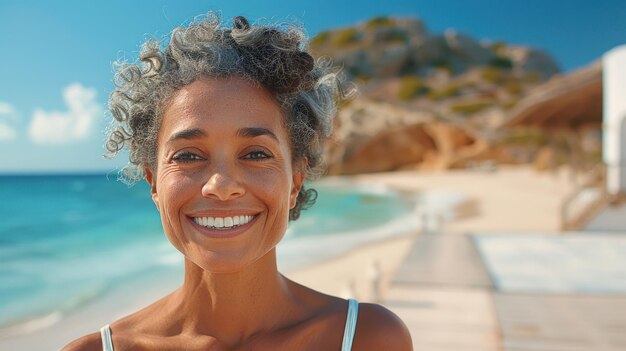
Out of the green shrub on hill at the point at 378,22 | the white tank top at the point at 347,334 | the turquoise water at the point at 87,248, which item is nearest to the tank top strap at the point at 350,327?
the white tank top at the point at 347,334

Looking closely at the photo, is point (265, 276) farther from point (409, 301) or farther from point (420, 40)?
point (420, 40)

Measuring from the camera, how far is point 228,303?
4.17 feet

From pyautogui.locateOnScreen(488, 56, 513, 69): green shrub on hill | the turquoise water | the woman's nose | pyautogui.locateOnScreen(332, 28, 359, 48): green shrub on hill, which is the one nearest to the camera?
the woman's nose

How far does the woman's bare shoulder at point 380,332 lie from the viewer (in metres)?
1.24

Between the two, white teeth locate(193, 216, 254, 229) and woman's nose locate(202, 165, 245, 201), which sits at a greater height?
woman's nose locate(202, 165, 245, 201)

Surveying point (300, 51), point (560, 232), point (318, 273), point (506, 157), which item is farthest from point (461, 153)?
point (300, 51)

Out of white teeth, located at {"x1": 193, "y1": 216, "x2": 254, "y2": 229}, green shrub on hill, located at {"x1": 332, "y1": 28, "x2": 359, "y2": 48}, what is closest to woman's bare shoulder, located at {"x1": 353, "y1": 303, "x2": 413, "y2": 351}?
white teeth, located at {"x1": 193, "y1": 216, "x2": 254, "y2": 229}

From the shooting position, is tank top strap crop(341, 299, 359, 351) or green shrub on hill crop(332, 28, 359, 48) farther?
green shrub on hill crop(332, 28, 359, 48)

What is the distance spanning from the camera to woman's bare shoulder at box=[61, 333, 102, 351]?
1.21 metres

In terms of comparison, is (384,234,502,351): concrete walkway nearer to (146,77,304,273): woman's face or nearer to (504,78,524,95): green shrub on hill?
(146,77,304,273): woman's face

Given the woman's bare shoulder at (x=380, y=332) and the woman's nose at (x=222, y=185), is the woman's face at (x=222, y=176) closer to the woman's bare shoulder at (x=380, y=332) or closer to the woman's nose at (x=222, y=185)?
the woman's nose at (x=222, y=185)

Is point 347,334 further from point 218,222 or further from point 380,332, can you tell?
point 218,222

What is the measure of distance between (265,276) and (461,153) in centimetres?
4830

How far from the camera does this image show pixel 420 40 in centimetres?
8906
